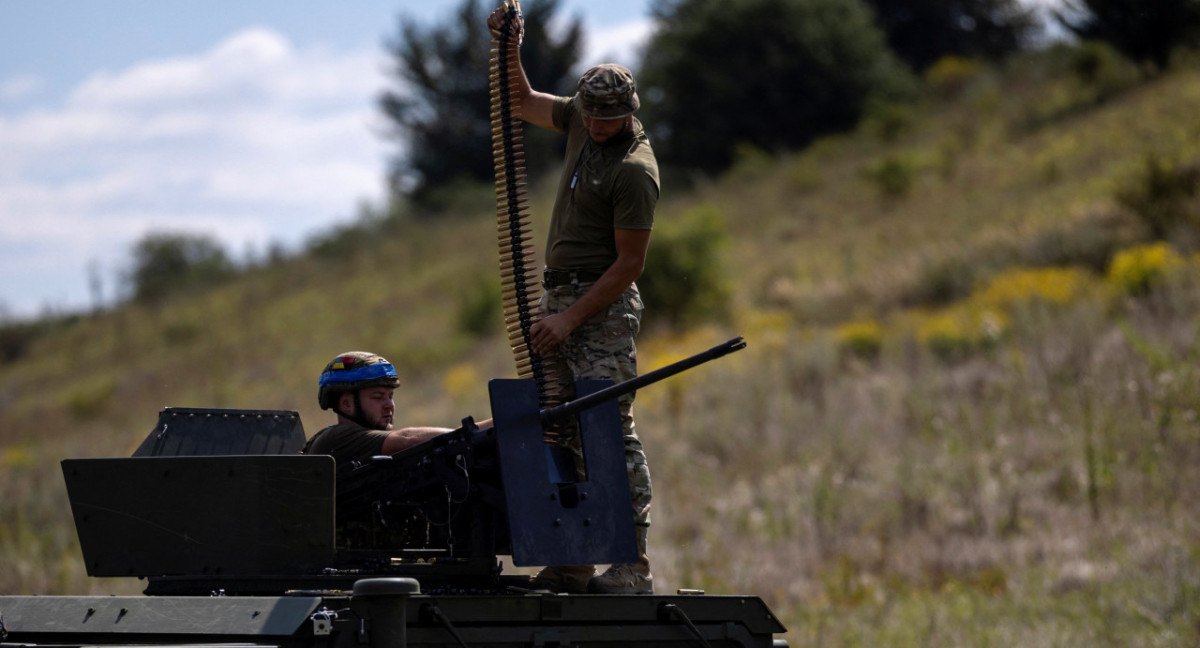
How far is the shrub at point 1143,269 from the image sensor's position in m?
16.7

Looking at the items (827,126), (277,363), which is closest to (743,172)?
(827,126)

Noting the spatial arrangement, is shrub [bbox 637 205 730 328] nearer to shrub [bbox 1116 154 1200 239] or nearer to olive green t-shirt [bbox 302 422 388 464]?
shrub [bbox 1116 154 1200 239]

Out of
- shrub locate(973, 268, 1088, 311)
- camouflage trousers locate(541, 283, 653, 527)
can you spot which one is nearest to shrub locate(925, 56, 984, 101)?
shrub locate(973, 268, 1088, 311)

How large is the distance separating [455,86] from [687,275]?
3075cm

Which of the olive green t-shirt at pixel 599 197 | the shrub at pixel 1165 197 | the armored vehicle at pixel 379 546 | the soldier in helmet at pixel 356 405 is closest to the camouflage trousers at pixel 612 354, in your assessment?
the olive green t-shirt at pixel 599 197

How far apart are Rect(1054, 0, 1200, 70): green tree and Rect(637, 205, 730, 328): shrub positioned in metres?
13.4

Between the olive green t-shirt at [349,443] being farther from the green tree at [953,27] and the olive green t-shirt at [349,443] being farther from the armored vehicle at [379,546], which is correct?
the green tree at [953,27]

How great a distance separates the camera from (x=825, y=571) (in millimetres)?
12727

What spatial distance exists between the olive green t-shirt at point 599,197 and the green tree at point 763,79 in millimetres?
38188

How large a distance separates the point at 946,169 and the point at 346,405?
25232 mm

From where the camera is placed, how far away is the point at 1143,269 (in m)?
17.0

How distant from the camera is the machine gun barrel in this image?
17.4ft

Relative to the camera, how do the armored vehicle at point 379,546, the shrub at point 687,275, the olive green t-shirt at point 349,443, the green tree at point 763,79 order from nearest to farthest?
1. the armored vehicle at point 379,546
2. the olive green t-shirt at point 349,443
3. the shrub at point 687,275
4. the green tree at point 763,79

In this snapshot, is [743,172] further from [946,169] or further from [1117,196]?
[1117,196]
